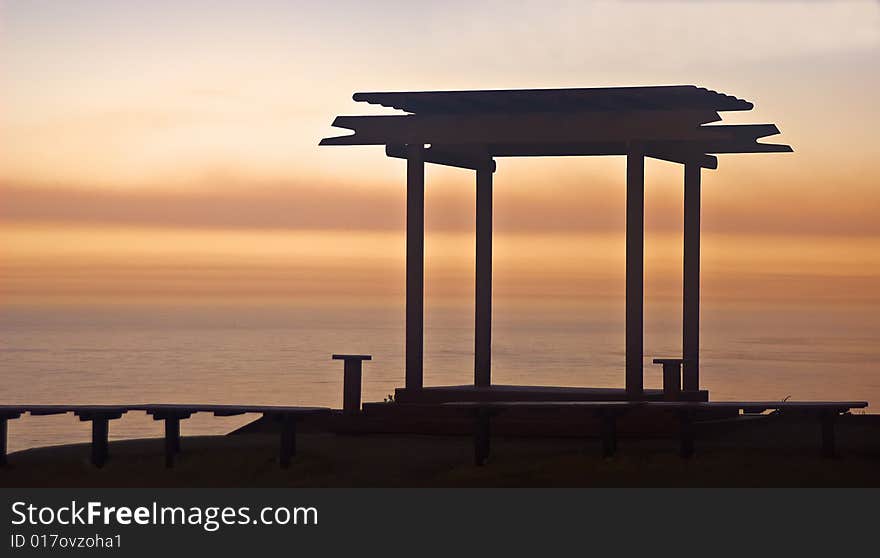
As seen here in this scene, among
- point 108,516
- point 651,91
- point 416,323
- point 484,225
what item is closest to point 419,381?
point 416,323

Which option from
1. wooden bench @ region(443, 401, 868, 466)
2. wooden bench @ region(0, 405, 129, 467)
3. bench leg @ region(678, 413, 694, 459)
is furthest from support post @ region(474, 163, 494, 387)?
wooden bench @ region(0, 405, 129, 467)

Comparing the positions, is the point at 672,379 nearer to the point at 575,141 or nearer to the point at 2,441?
the point at 575,141

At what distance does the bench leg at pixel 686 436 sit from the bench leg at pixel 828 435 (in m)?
1.25

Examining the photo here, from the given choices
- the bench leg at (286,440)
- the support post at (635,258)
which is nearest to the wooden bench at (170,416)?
the bench leg at (286,440)

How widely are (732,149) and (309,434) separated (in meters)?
6.01

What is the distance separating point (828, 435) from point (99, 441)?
698cm

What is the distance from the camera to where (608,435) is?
15.8 m

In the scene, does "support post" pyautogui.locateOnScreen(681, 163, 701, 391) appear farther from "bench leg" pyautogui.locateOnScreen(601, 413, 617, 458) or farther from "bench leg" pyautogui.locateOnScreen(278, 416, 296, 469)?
"bench leg" pyautogui.locateOnScreen(278, 416, 296, 469)

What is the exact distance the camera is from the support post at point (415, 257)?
61.9 feet

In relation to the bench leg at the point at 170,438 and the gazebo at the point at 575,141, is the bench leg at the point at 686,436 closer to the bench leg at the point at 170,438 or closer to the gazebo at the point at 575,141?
the gazebo at the point at 575,141

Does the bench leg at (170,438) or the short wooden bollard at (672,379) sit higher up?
the short wooden bollard at (672,379)

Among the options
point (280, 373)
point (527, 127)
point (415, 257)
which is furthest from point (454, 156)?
point (280, 373)

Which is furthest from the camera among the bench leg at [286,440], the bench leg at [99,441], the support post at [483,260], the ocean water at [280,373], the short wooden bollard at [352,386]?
the ocean water at [280,373]

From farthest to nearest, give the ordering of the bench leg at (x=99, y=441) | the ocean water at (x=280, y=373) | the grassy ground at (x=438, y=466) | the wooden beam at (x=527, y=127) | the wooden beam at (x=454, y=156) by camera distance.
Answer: the ocean water at (x=280, y=373) < the wooden beam at (x=454, y=156) < the wooden beam at (x=527, y=127) < the bench leg at (x=99, y=441) < the grassy ground at (x=438, y=466)
